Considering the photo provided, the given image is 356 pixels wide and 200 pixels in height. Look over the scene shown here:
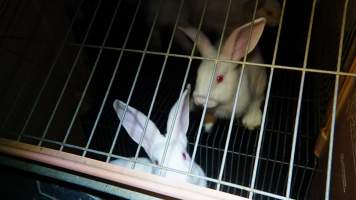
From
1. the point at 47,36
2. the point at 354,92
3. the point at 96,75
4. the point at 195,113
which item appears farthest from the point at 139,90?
Answer: the point at 354,92

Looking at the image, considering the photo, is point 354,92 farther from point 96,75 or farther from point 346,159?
point 96,75

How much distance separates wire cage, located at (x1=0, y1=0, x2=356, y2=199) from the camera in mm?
1050

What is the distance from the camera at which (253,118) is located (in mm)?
1636

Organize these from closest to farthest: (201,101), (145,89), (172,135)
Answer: (172,135) → (201,101) → (145,89)

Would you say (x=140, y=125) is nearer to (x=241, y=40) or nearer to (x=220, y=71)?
(x=220, y=71)

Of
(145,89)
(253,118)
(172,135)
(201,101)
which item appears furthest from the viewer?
(145,89)

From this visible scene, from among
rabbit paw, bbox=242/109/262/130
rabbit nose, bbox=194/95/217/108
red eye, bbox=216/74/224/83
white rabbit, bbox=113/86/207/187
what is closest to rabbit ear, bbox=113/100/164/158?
white rabbit, bbox=113/86/207/187

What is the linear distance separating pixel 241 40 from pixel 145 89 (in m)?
0.74

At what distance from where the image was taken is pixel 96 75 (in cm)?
197

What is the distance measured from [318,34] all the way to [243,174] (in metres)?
0.88

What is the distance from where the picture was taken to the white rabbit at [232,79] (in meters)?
1.37

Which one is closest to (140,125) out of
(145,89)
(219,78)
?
(219,78)

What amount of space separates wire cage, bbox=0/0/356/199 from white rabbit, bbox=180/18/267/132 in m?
0.07

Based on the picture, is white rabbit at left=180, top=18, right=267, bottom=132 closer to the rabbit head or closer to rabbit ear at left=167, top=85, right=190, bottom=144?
the rabbit head
